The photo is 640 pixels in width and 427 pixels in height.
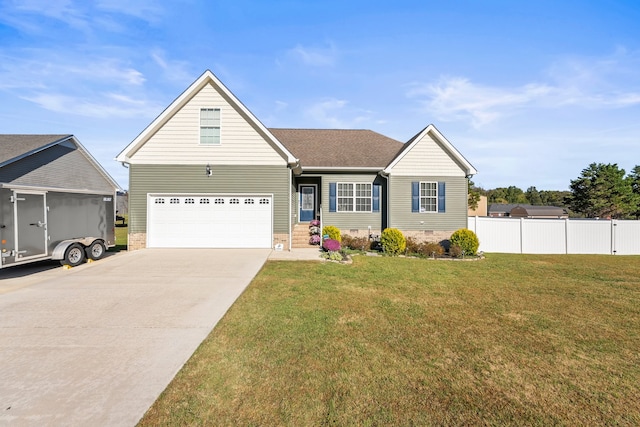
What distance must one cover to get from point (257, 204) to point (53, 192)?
706 cm

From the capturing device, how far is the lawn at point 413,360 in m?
2.92

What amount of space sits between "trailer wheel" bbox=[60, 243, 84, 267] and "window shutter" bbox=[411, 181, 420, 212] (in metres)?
14.0

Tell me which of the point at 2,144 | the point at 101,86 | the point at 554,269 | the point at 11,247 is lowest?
the point at 554,269

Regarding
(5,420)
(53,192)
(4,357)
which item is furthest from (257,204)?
(5,420)

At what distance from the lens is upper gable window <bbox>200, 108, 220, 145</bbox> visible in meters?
13.6

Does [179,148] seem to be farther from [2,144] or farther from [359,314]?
[359,314]

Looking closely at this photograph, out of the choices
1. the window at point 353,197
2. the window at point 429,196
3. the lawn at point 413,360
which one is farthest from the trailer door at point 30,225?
the window at point 429,196

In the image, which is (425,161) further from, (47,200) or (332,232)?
(47,200)

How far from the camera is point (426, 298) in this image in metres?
6.82

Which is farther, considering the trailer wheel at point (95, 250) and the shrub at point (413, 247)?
the shrub at point (413, 247)

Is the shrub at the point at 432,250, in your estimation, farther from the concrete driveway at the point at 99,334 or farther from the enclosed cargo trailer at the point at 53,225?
the enclosed cargo trailer at the point at 53,225

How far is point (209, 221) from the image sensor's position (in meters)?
13.7

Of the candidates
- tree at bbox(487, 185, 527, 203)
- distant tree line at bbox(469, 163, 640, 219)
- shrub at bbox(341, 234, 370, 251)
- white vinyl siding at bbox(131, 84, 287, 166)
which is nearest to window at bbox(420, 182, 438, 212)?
shrub at bbox(341, 234, 370, 251)

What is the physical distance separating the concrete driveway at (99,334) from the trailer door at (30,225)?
74 cm
